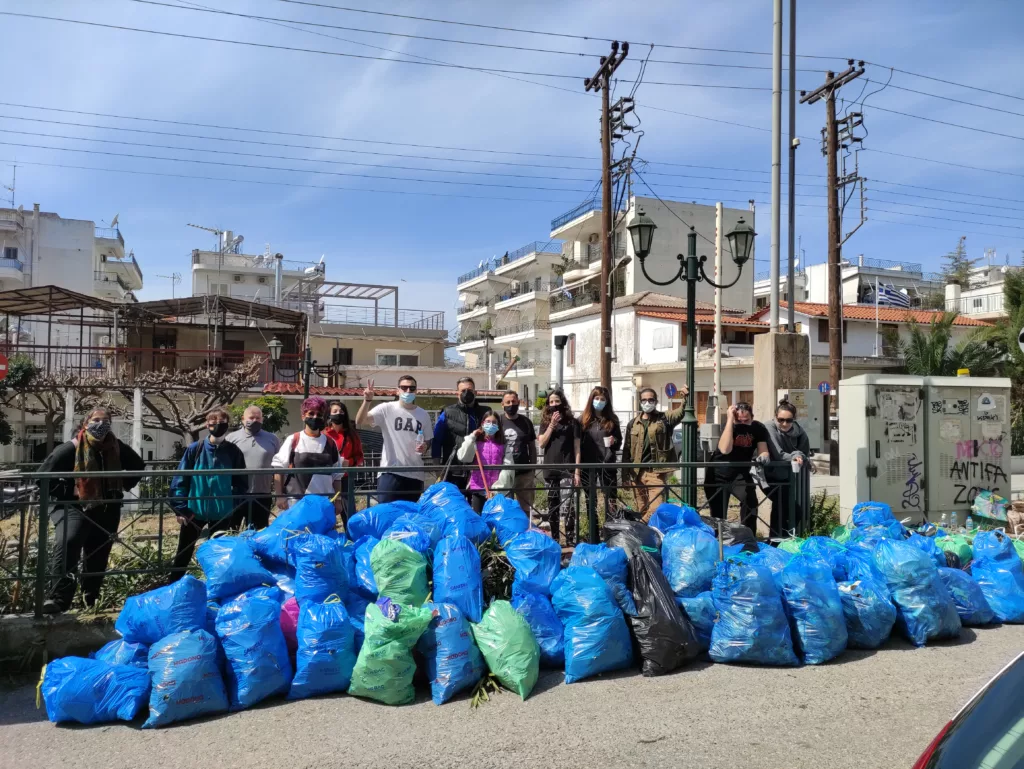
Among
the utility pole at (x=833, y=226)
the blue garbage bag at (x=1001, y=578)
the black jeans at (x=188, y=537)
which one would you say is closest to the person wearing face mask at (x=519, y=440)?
the black jeans at (x=188, y=537)

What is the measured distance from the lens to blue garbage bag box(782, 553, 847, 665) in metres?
4.53

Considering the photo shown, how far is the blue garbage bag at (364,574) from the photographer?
440 cm

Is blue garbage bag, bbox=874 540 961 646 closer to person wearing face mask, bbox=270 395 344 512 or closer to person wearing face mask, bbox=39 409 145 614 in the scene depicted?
person wearing face mask, bbox=270 395 344 512

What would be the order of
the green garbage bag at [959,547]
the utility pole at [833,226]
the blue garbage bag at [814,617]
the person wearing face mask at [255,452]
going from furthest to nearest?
the utility pole at [833,226], the green garbage bag at [959,547], the person wearing face mask at [255,452], the blue garbage bag at [814,617]

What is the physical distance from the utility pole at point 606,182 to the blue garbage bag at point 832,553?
14.1 meters

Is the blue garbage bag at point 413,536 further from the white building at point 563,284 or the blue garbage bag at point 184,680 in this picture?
the white building at point 563,284

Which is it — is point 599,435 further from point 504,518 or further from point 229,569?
point 229,569

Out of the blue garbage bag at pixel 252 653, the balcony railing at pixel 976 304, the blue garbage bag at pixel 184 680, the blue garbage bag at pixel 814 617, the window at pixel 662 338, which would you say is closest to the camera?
the blue garbage bag at pixel 184 680

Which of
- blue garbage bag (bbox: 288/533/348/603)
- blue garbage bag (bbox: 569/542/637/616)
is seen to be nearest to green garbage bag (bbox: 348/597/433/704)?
blue garbage bag (bbox: 288/533/348/603)

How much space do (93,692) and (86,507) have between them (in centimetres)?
172

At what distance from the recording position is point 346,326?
133ft

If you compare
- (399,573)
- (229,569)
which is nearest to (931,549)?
(399,573)

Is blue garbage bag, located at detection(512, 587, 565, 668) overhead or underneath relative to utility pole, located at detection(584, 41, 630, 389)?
underneath

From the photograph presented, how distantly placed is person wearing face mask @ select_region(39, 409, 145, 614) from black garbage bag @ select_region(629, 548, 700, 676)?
3.44 m
